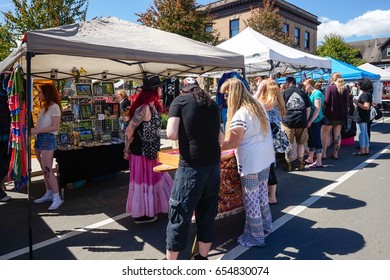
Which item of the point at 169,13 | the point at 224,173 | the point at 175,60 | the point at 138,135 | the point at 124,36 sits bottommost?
the point at 224,173

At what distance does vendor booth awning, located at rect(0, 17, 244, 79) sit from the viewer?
3.50 meters

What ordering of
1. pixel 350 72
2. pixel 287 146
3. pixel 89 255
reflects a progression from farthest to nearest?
pixel 350 72, pixel 287 146, pixel 89 255

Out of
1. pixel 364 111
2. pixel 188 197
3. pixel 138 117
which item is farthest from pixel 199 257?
pixel 364 111

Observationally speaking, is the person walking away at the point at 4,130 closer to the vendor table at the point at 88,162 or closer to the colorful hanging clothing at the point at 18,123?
the vendor table at the point at 88,162

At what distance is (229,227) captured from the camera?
4027mm

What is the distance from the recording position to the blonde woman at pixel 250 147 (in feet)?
10.4

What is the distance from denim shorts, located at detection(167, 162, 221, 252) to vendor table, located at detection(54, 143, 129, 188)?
10.0 feet

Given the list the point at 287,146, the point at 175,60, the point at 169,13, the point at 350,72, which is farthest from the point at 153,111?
the point at 169,13

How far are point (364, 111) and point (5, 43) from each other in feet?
44.1

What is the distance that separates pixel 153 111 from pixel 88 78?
383 cm

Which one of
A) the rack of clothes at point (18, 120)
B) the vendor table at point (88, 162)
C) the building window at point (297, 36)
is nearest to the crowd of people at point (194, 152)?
the vendor table at point (88, 162)

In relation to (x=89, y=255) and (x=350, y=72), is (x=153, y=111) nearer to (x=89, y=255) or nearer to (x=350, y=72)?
(x=89, y=255)

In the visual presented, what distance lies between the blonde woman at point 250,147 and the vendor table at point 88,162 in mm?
3062

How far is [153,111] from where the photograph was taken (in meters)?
4.01
